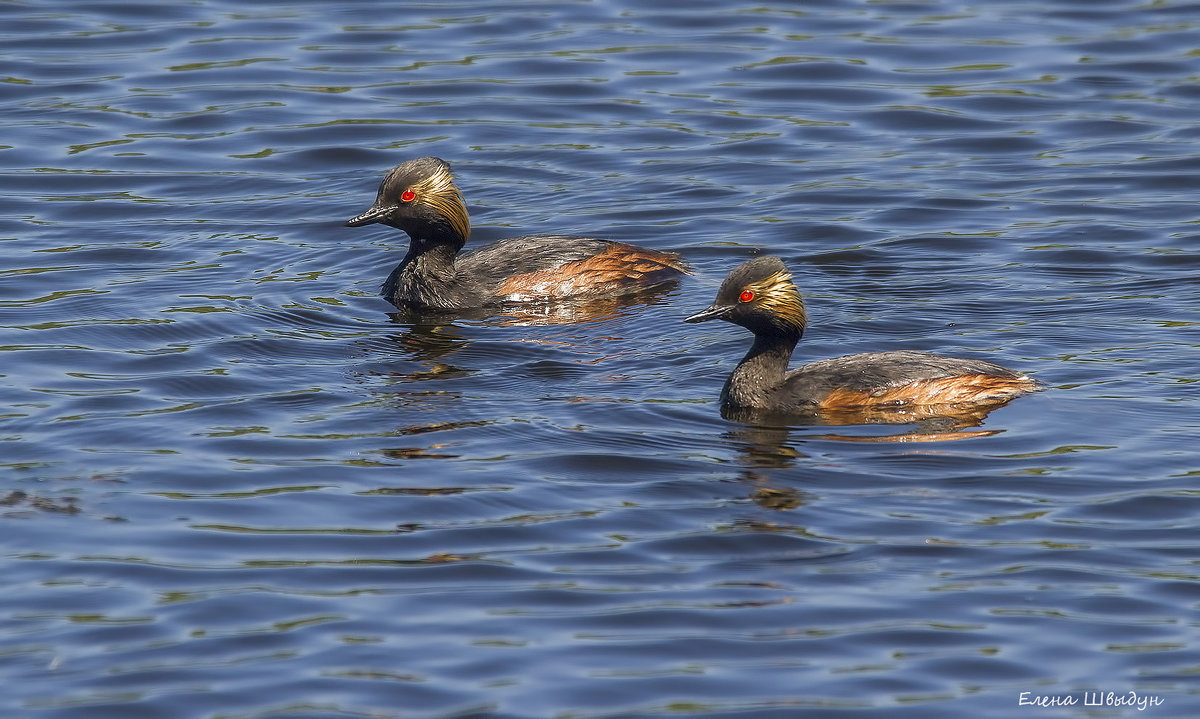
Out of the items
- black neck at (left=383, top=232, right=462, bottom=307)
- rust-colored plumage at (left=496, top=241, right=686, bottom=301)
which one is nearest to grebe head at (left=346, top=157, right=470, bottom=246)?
black neck at (left=383, top=232, right=462, bottom=307)

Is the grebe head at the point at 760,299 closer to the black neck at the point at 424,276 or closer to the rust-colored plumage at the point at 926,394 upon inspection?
the rust-colored plumage at the point at 926,394

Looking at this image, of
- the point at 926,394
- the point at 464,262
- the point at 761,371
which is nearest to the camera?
the point at 926,394

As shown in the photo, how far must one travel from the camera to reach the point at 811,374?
11.4 metres

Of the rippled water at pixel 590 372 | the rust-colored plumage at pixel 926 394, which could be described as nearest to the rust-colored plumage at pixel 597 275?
the rippled water at pixel 590 372

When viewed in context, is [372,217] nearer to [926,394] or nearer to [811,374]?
[811,374]

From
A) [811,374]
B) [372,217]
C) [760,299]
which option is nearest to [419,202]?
[372,217]

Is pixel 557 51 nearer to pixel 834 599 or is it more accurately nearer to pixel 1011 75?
pixel 1011 75

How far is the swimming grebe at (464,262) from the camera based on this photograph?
46.3ft

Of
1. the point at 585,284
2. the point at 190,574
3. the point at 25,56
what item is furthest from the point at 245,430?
the point at 25,56

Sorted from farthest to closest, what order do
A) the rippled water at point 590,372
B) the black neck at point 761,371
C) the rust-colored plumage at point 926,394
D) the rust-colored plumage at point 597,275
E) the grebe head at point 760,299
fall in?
the rust-colored plumage at point 597,275, the grebe head at point 760,299, the black neck at point 761,371, the rust-colored plumage at point 926,394, the rippled water at point 590,372

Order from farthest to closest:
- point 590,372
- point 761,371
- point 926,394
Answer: point 590,372, point 761,371, point 926,394

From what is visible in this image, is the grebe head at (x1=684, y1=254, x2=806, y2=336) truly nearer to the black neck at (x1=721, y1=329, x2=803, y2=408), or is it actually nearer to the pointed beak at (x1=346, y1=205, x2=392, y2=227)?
the black neck at (x1=721, y1=329, x2=803, y2=408)

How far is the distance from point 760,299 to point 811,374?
0.60m

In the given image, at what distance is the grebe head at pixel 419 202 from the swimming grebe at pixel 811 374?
359 cm
